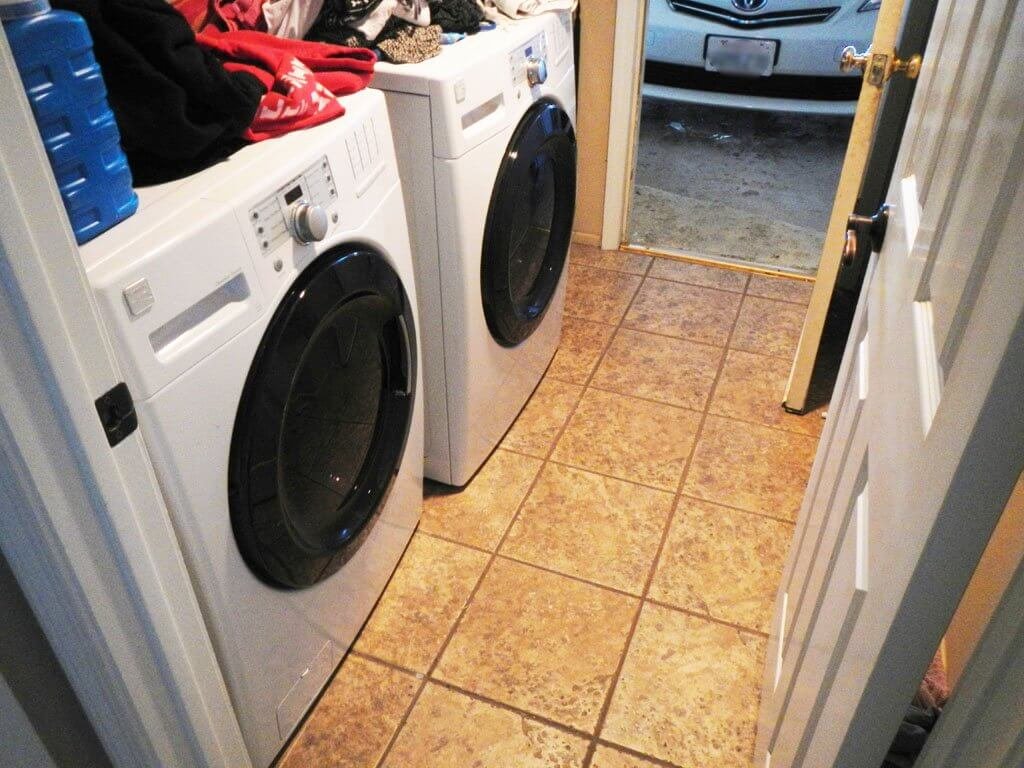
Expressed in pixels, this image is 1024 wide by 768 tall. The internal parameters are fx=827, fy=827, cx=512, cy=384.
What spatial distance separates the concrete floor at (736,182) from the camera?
2861mm

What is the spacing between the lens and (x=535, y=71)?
5.38 ft

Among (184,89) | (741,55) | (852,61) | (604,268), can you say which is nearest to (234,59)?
(184,89)

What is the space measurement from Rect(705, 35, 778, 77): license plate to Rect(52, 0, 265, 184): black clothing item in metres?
2.68

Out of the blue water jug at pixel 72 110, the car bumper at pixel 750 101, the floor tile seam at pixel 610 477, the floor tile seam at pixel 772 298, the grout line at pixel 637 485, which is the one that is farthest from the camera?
the car bumper at pixel 750 101

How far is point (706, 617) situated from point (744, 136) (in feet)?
8.60

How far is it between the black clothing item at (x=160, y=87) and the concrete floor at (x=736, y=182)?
1994mm

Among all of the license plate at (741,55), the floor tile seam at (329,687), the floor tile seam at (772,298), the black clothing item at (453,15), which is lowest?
the floor tile seam at (329,687)

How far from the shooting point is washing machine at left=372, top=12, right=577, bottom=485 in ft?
4.75

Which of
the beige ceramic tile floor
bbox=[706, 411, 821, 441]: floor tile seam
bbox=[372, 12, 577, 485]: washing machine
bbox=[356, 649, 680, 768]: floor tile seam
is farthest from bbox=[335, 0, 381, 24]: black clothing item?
bbox=[706, 411, 821, 441]: floor tile seam

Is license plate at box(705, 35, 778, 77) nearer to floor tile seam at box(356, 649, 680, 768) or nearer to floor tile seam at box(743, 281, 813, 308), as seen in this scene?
floor tile seam at box(743, 281, 813, 308)

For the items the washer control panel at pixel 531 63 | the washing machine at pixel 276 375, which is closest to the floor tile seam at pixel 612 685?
the washing machine at pixel 276 375

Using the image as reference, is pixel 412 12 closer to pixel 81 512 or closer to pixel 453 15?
pixel 453 15

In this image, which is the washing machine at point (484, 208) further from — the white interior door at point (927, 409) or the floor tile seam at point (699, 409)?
the white interior door at point (927, 409)

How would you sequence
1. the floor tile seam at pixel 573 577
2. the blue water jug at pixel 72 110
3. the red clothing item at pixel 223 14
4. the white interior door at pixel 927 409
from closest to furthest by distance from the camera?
the white interior door at pixel 927 409 < the blue water jug at pixel 72 110 < the red clothing item at pixel 223 14 < the floor tile seam at pixel 573 577
